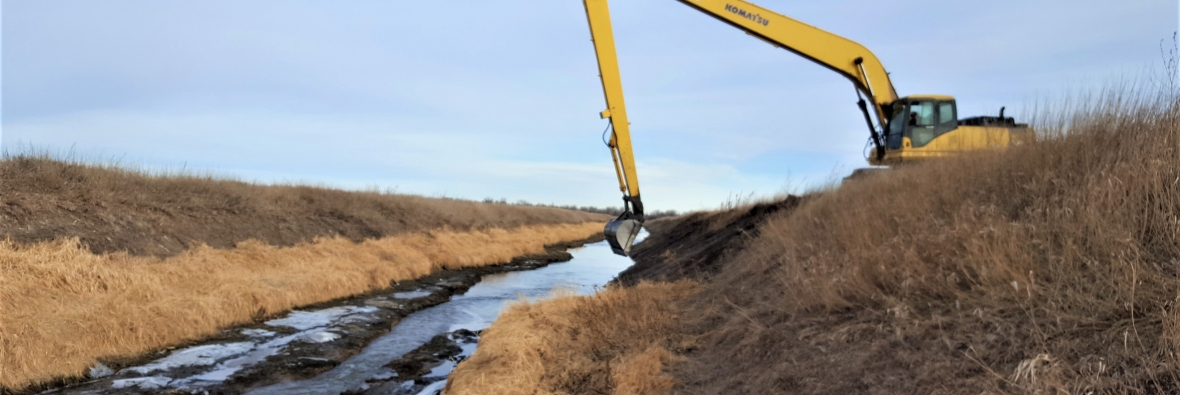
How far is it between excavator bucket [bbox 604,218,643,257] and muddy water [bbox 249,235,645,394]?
3.15ft

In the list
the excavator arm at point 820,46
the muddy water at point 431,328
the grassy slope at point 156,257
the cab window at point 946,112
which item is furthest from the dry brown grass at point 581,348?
the cab window at point 946,112

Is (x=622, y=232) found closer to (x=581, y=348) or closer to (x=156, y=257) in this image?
(x=581, y=348)

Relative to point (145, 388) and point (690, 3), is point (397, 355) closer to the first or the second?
point (145, 388)

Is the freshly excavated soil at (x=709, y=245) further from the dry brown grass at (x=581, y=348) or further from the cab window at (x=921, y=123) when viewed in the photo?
the cab window at (x=921, y=123)

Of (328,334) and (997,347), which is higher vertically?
(997,347)

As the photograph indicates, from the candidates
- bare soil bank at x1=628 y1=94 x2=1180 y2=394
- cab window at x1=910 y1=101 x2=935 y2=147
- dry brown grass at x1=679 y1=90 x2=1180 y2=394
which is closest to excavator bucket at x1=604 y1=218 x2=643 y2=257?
bare soil bank at x1=628 y1=94 x2=1180 y2=394

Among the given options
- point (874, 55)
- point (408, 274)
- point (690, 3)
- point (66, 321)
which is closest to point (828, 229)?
point (690, 3)

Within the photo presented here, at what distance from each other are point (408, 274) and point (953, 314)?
17233 mm

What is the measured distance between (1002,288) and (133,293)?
41.4 ft

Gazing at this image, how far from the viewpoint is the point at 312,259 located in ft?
59.1

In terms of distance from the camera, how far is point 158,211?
16.5 metres

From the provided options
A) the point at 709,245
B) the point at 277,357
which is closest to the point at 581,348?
the point at 277,357

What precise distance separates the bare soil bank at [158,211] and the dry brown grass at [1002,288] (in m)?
13.1

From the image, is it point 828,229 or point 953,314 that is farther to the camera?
point 828,229
